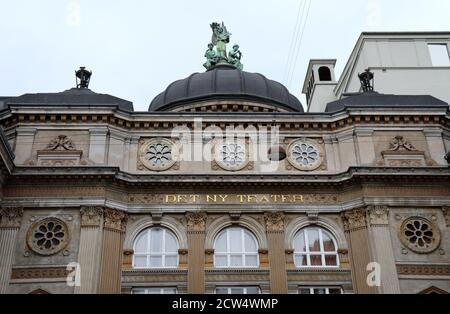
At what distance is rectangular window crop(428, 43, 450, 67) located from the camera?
42.8 metres

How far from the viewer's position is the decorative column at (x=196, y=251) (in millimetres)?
27781

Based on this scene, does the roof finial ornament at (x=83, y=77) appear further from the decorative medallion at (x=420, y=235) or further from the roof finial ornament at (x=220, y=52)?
the decorative medallion at (x=420, y=235)

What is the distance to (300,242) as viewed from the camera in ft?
97.0

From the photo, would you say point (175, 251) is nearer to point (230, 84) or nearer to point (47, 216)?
point (47, 216)

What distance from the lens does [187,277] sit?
28.0 metres

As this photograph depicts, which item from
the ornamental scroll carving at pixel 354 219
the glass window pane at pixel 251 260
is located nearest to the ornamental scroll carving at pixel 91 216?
the glass window pane at pixel 251 260

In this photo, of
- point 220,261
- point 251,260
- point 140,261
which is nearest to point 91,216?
point 140,261

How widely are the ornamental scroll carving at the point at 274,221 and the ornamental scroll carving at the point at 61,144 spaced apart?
430 inches

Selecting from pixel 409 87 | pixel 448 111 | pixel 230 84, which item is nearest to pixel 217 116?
pixel 230 84

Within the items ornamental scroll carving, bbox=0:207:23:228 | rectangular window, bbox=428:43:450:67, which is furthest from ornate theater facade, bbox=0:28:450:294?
rectangular window, bbox=428:43:450:67

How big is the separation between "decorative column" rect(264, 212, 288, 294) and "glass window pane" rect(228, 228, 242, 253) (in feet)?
4.86

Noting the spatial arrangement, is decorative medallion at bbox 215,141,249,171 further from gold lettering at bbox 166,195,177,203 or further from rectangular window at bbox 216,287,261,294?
rectangular window at bbox 216,287,261,294
